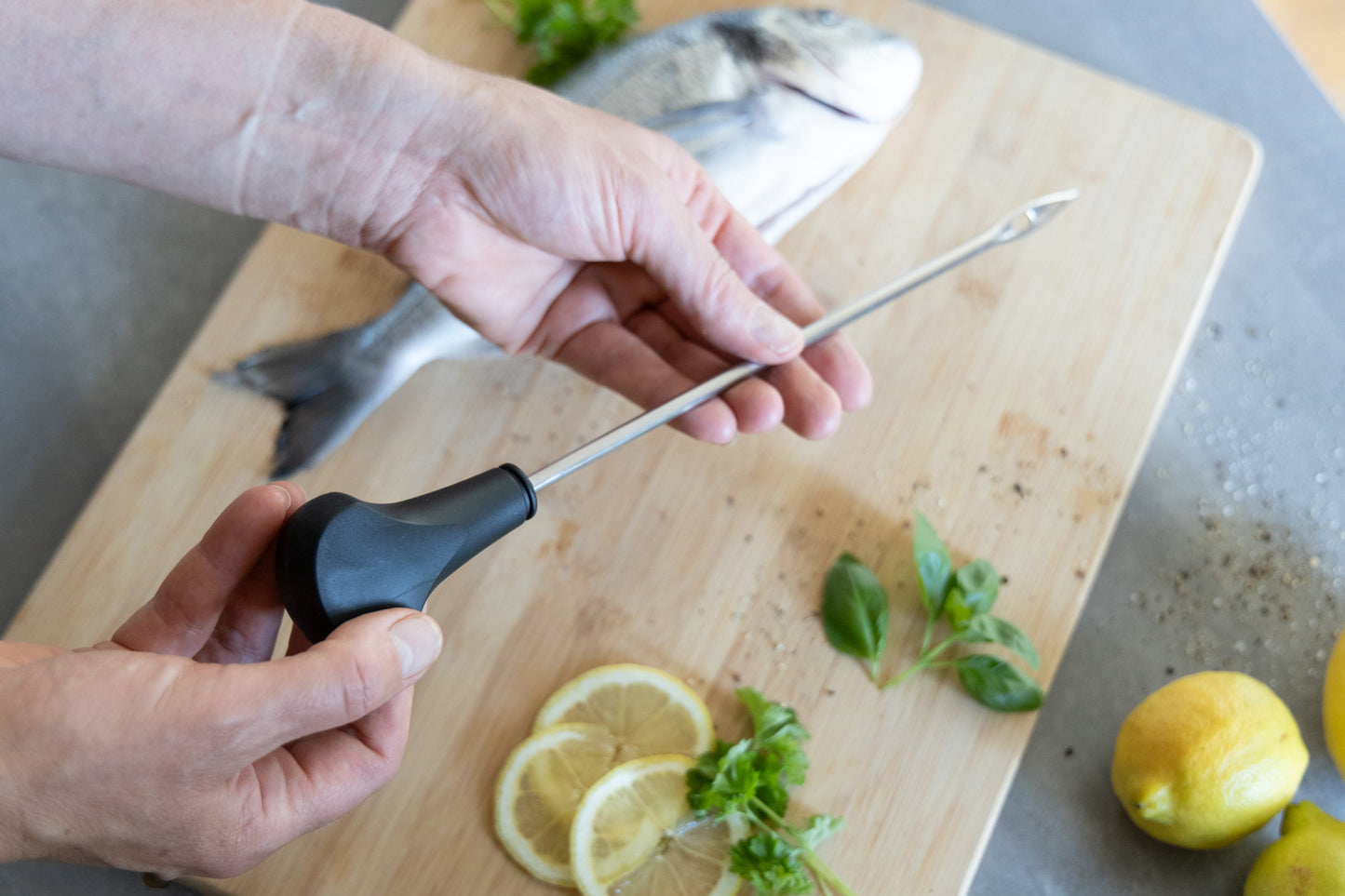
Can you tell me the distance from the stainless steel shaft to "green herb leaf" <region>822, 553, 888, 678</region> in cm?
28

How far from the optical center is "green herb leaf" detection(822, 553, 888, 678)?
1.18m

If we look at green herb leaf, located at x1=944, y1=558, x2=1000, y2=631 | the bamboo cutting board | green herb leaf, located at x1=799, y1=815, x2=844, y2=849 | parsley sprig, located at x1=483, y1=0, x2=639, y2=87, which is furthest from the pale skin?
green herb leaf, located at x1=799, y1=815, x2=844, y2=849

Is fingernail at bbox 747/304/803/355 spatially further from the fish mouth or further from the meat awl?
the fish mouth

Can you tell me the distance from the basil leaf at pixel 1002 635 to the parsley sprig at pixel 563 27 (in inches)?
39.4

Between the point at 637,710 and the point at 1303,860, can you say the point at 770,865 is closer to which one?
the point at 637,710

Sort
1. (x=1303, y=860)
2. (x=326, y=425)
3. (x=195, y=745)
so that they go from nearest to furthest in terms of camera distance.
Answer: (x=195, y=745) → (x=1303, y=860) → (x=326, y=425)

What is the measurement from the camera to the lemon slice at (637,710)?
114 centimetres

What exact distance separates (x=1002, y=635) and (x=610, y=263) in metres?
0.68

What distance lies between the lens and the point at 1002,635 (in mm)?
1151

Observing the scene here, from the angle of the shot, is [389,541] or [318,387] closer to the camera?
[389,541]

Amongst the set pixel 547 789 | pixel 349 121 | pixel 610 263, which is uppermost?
pixel 349 121

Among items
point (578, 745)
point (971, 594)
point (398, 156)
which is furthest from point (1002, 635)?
point (398, 156)

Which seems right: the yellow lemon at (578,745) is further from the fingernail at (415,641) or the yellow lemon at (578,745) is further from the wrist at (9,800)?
the wrist at (9,800)

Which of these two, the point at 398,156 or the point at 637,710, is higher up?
the point at 398,156
